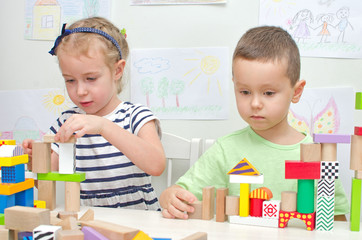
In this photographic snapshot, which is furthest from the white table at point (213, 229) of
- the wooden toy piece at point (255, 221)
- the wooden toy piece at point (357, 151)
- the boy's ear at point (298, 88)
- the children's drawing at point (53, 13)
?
the children's drawing at point (53, 13)

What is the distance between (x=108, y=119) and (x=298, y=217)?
541 millimetres

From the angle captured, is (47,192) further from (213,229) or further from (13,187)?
(213,229)

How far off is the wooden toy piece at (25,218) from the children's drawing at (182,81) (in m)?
0.84

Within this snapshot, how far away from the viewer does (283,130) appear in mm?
935

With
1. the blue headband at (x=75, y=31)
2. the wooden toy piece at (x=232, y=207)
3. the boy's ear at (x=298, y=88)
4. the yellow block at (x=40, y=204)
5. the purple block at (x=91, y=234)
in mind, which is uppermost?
the blue headband at (x=75, y=31)

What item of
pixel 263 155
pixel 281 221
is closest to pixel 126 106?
pixel 263 155

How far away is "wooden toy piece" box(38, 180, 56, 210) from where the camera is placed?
748mm

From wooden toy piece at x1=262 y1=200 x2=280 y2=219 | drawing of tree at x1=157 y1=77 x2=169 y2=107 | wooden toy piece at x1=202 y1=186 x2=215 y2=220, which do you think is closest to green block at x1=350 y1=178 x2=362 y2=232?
wooden toy piece at x1=262 y1=200 x2=280 y2=219

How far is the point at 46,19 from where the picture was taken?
1.41 m

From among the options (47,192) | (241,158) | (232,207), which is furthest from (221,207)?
→ (47,192)

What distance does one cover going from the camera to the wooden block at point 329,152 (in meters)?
0.65

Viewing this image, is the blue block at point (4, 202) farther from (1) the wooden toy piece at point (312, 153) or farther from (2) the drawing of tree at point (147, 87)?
(2) the drawing of tree at point (147, 87)

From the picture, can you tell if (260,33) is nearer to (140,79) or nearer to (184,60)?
(184,60)

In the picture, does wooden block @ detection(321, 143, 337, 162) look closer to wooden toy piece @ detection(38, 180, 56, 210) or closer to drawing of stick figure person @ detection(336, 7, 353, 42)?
wooden toy piece @ detection(38, 180, 56, 210)
